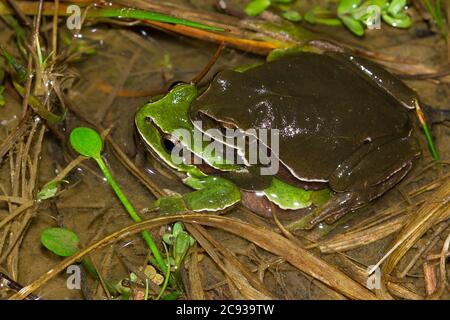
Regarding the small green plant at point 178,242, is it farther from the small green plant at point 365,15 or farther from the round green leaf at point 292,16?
the small green plant at point 365,15

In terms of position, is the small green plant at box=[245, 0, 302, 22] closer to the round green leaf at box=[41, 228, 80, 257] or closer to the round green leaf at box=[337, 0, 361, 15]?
the round green leaf at box=[337, 0, 361, 15]

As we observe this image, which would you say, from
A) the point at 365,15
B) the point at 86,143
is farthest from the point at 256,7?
the point at 86,143

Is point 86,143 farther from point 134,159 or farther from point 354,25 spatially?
point 354,25

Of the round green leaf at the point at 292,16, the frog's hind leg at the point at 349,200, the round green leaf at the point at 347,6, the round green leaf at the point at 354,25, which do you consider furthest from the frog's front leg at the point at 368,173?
the round green leaf at the point at 292,16

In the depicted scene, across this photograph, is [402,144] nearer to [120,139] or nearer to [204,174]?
[204,174]

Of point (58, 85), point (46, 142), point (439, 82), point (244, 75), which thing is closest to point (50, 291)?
point (46, 142)

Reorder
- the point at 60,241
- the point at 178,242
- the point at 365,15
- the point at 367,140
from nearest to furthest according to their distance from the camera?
the point at 60,241
the point at 178,242
the point at 367,140
the point at 365,15
